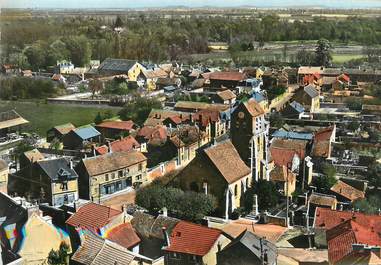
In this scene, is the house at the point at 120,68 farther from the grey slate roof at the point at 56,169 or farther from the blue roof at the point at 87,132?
the grey slate roof at the point at 56,169

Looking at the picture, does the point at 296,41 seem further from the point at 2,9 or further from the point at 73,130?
the point at 2,9

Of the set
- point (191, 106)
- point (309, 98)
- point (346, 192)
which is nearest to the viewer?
point (346, 192)

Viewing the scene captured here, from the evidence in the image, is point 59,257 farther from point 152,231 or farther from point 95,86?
point 95,86

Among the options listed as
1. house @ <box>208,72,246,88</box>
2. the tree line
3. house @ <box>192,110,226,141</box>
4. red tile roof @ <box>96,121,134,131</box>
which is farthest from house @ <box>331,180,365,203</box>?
house @ <box>208,72,246,88</box>

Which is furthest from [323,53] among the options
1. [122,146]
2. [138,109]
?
[122,146]

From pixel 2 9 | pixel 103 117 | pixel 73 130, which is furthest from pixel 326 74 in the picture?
pixel 2 9

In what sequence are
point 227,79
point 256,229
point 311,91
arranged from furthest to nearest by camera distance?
point 227,79, point 311,91, point 256,229
